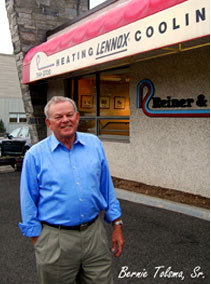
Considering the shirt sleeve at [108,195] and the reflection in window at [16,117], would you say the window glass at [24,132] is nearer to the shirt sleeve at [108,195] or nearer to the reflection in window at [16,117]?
the shirt sleeve at [108,195]

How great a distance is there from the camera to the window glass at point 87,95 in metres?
10.2

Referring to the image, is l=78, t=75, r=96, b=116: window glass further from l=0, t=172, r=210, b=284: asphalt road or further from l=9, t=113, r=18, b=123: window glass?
l=9, t=113, r=18, b=123: window glass

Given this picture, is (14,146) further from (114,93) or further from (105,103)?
(114,93)

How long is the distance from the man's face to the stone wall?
32.3 feet

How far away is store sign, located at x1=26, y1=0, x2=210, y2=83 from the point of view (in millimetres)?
4855

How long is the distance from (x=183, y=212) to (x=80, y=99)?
614 centimetres

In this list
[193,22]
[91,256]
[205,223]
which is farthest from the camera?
[205,223]

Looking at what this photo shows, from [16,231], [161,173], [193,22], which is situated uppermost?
[193,22]

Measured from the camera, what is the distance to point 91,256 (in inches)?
88.9

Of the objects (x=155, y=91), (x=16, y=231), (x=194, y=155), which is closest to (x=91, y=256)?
(x=16, y=231)

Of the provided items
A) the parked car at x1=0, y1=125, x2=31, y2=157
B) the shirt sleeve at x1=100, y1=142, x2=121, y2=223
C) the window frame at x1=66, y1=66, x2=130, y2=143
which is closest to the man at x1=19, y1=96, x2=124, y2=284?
the shirt sleeve at x1=100, y1=142, x2=121, y2=223

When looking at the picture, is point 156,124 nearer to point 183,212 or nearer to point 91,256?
point 183,212

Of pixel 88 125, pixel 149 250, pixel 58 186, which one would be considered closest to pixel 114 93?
pixel 88 125

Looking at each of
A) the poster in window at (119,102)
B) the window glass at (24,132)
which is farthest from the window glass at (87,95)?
the window glass at (24,132)
